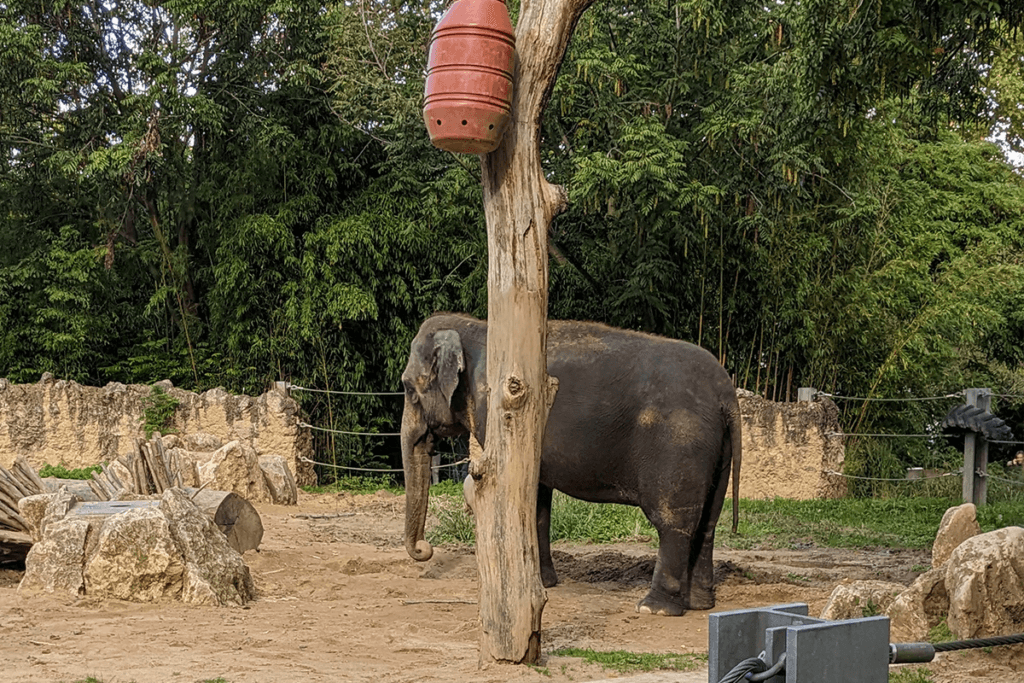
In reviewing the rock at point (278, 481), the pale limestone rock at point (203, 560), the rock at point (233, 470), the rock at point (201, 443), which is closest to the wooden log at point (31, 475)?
the pale limestone rock at point (203, 560)

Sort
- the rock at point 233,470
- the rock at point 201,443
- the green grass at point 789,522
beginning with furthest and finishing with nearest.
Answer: the rock at point 201,443
the rock at point 233,470
the green grass at point 789,522

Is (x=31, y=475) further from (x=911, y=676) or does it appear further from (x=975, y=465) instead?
(x=975, y=465)

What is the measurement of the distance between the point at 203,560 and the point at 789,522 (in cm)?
641

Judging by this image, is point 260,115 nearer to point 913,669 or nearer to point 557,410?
point 557,410

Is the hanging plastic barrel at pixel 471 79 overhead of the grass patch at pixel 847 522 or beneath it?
overhead

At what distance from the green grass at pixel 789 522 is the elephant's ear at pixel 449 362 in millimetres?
2419

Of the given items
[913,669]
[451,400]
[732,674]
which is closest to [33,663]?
[451,400]

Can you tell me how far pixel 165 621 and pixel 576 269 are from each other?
990 centimetres

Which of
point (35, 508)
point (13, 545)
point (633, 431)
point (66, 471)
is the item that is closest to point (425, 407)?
point (633, 431)

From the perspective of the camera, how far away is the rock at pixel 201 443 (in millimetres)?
13359

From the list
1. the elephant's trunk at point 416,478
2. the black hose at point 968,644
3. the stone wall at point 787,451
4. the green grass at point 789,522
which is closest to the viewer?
the black hose at point 968,644

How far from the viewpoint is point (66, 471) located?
14.8 metres

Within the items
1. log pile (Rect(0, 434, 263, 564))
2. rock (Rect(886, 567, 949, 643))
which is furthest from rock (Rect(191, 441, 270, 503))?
rock (Rect(886, 567, 949, 643))

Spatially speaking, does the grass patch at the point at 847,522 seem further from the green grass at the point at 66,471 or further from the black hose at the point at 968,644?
the green grass at the point at 66,471
